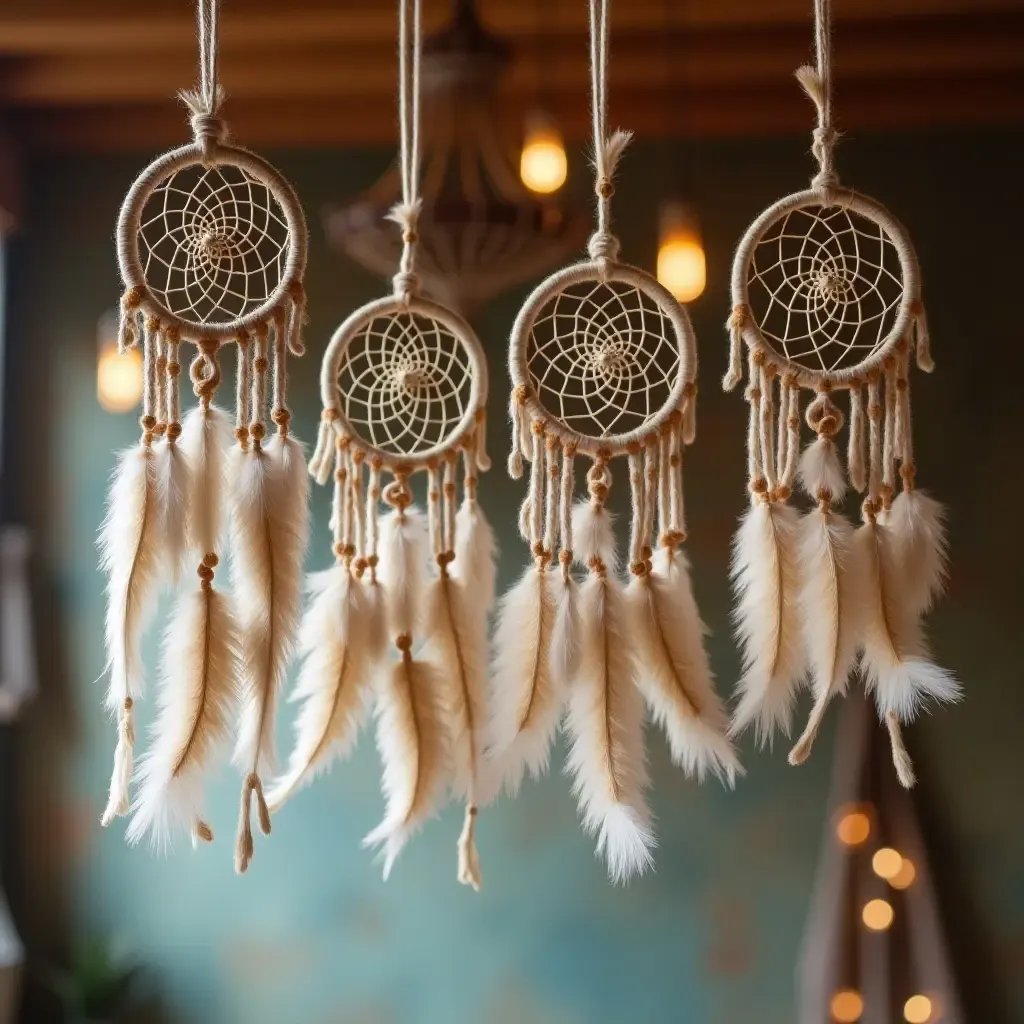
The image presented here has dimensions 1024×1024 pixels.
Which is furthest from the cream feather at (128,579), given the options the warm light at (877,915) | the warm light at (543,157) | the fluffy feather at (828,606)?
the warm light at (877,915)

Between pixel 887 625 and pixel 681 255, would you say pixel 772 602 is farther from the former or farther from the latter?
pixel 681 255

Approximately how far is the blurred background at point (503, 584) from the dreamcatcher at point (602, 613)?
6.17ft

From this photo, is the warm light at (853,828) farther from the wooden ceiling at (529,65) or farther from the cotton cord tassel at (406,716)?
the cotton cord tassel at (406,716)

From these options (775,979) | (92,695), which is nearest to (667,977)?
(775,979)

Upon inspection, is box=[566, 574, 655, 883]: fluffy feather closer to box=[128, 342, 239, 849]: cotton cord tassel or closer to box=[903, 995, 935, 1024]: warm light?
box=[128, 342, 239, 849]: cotton cord tassel

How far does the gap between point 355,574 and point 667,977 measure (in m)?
2.24

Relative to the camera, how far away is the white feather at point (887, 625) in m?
1.21

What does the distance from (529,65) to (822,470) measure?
1980mm

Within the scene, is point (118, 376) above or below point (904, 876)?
above

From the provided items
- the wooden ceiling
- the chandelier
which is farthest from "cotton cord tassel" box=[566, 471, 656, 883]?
the wooden ceiling

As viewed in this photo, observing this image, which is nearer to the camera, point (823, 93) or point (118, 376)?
point (823, 93)

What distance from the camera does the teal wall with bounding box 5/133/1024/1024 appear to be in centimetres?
311

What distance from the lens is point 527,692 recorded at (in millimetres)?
1218

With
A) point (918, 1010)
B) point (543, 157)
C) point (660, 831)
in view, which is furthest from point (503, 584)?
point (918, 1010)
